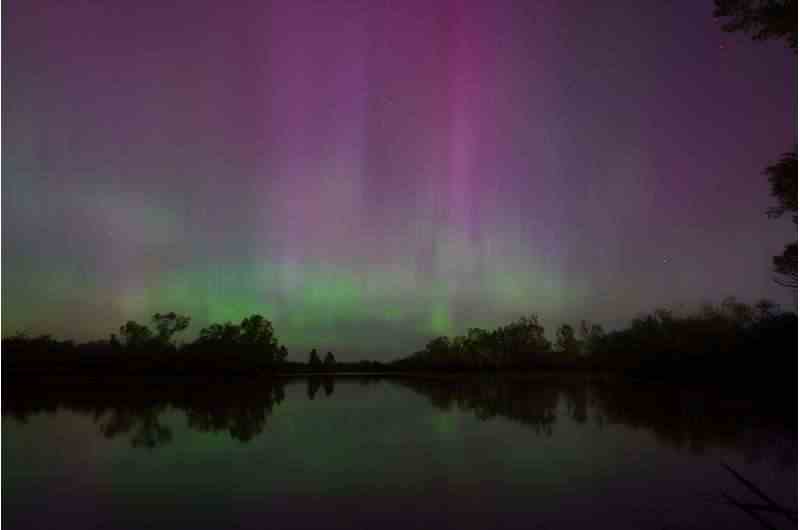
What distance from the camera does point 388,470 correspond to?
11297mm

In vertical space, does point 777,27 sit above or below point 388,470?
above

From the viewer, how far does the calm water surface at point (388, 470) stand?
8273mm

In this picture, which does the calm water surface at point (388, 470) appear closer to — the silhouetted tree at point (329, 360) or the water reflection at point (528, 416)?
the water reflection at point (528, 416)

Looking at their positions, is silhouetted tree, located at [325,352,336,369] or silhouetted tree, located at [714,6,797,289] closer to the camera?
silhouetted tree, located at [714,6,797,289]

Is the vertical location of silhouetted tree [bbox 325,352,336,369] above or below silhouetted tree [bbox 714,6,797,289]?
below

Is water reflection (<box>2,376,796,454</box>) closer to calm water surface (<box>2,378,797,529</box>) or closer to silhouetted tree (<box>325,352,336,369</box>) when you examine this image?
calm water surface (<box>2,378,797,529</box>)

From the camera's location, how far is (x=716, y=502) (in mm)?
8945

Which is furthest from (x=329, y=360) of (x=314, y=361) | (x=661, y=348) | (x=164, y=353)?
(x=661, y=348)

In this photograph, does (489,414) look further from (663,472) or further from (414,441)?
(663,472)

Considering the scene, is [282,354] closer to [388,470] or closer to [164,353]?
[164,353]

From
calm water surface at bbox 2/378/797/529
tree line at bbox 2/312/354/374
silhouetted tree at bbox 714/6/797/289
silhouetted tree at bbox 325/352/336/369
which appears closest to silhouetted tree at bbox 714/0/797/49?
silhouetted tree at bbox 714/6/797/289

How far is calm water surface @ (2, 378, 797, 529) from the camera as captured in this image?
827cm

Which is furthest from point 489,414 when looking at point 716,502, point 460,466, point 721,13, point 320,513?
point 721,13

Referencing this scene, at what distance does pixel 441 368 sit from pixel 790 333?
82.0 meters
